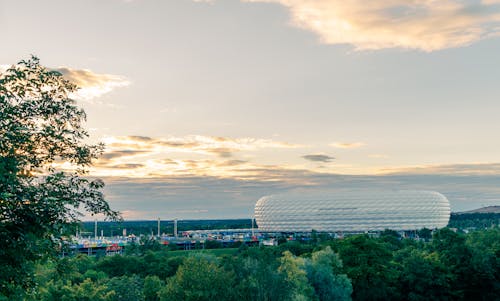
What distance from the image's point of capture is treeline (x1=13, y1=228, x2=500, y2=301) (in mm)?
53188

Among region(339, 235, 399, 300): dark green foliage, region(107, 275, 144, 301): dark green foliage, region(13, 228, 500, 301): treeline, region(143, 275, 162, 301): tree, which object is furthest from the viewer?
region(339, 235, 399, 300): dark green foliage

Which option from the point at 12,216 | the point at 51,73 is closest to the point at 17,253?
the point at 12,216

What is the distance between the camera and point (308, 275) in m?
70.5

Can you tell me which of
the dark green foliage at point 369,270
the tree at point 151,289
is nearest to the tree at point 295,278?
the dark green foliage at point 369,270

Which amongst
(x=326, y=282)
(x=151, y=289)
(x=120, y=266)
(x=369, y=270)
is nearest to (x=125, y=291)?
(x=151, y=289)

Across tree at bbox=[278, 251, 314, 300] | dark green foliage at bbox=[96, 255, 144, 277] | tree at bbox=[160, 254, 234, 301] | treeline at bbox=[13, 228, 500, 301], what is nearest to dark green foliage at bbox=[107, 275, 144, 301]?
treeline at bbox=[13, 228, 500, 301]

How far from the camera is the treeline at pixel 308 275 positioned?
174 feet

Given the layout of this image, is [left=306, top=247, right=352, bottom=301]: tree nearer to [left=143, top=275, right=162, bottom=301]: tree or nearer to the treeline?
the treeline

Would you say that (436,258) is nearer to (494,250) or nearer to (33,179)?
(494,250)

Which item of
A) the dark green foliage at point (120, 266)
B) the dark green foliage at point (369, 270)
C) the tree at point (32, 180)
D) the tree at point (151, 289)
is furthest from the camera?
the dark green foliage at point (120, 266)

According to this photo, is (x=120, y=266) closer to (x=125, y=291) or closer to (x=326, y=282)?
(x=125, y=291)

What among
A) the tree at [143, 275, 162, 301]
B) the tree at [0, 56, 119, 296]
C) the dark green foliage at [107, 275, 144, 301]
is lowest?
the tree at [143, 275, 162, 301]

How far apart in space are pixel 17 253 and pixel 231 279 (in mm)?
37397

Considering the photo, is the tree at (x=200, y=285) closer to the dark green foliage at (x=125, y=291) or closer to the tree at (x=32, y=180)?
the dark green foliage at (x=125, y=291)
